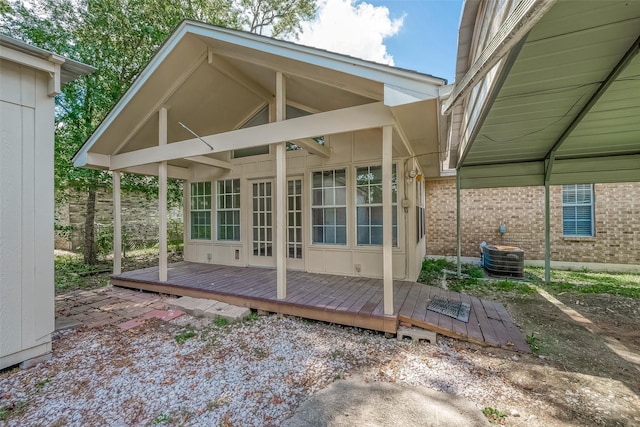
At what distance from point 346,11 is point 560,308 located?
37.0 feet

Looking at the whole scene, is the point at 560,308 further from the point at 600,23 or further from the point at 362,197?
the point at 600,23

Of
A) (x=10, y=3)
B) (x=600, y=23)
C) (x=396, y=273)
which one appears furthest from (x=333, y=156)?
(x=10, y=3)

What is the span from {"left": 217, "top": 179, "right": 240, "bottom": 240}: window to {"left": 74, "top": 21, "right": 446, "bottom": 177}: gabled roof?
1.37m

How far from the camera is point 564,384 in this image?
2332mm

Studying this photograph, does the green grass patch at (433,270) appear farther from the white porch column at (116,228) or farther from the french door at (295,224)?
the white porch column at (116,228)

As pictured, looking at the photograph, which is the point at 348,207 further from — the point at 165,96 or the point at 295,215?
the point at 165,96

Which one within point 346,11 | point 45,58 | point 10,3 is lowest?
point 45,58

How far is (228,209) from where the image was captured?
6.65 meters

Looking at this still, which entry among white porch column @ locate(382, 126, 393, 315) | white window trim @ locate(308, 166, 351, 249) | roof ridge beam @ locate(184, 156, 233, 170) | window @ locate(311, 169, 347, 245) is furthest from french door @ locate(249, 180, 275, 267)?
white porch column @ locate(382, 126, 393, 315)

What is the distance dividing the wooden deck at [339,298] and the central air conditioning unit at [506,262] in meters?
2.68

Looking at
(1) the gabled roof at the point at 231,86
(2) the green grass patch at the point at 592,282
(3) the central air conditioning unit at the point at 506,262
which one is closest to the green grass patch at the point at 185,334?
(1) the gabled roof at the point at 231,86

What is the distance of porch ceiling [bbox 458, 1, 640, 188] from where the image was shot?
2.06 metres

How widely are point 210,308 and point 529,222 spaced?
8.62m

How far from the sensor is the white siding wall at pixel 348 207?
16.4 feet
